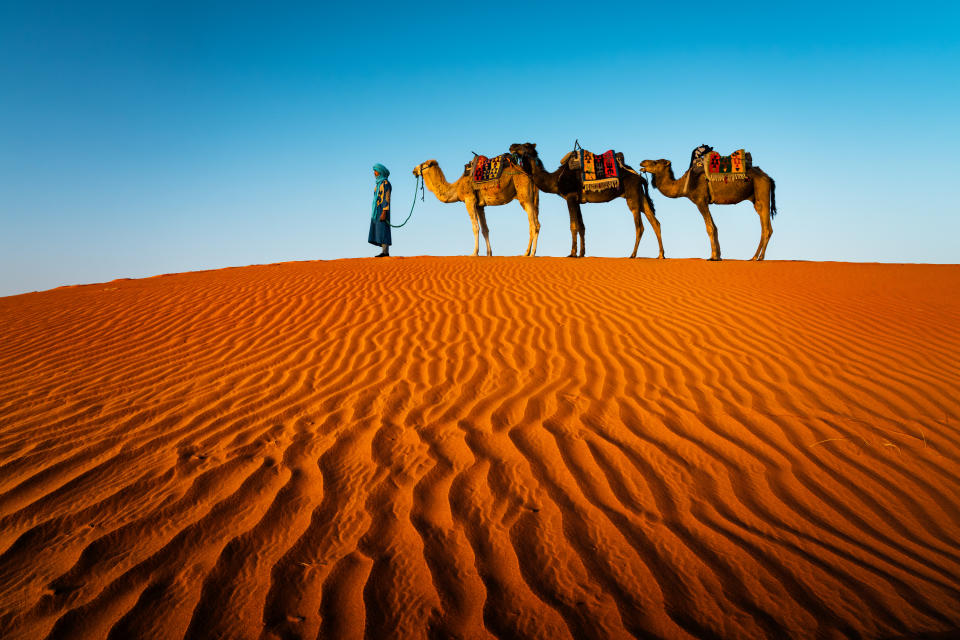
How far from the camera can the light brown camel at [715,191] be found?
13875mm

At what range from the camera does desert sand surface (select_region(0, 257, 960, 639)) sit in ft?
6.28

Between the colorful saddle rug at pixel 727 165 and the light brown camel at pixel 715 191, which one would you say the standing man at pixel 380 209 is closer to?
the light brown camel at pixel 715 191

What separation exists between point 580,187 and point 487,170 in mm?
3053

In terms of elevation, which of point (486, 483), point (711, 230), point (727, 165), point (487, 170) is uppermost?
point (487, 170)

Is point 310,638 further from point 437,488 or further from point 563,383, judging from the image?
point 563,383

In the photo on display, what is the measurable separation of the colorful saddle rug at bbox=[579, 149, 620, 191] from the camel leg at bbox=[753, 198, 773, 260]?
3.80m

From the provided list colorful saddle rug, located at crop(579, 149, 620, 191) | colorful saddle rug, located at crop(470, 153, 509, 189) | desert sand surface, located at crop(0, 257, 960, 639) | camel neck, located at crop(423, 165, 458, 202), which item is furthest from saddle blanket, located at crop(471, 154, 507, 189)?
desert sand surface, located at crop(0, 257, 960, 639)

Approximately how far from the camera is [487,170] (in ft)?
53.7

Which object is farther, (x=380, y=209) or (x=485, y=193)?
(x=380, y=209)

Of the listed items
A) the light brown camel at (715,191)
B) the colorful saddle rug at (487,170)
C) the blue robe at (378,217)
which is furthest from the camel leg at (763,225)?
the blue robe at (378,217)

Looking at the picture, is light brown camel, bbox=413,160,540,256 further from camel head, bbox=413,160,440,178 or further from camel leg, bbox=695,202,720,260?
camel leg, bbox=695,202,720,260

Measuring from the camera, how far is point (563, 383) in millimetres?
4445

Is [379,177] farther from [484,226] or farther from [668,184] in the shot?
[668,184]

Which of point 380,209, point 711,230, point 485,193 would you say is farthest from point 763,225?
point 380,209
